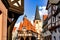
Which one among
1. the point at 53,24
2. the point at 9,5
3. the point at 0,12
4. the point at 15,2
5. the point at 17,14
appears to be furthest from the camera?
the point at 53,24

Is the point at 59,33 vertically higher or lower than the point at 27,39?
higher

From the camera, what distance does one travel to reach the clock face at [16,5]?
9.58 meters

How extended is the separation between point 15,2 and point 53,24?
26072 mm

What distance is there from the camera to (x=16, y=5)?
33.1 feet

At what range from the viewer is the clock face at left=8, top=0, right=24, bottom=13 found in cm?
958

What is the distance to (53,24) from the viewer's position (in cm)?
3553

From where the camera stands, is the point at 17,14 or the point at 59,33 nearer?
the point at 17,14

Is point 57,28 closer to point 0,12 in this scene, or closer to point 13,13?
point 13,13

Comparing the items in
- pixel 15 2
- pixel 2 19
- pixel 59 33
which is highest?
pixel 15 2

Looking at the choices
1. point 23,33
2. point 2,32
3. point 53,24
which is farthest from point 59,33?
point 2,32

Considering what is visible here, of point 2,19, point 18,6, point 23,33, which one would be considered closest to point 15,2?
point 18,6

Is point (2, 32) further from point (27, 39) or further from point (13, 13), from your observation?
point (27, 39)

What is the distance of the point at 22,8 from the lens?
1052cm

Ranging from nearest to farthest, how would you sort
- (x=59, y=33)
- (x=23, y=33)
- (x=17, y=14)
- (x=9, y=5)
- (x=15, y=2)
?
(x=9, y=5), (x=15, y=2), (x=17, y=14), (x=59, y=33), (x=23, y=33)
